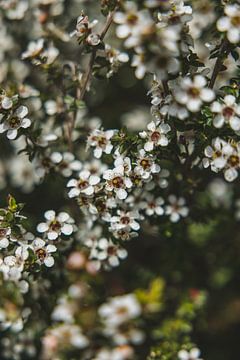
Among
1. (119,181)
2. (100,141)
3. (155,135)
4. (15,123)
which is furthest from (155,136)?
(15,123)

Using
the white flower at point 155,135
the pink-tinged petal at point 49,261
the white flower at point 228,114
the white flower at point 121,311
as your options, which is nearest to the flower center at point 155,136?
the white flower at point 155,135

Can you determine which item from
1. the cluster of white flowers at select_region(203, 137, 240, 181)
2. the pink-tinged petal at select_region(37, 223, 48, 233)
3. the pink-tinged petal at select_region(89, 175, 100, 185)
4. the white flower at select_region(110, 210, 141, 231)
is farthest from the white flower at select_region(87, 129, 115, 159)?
the cluster of white flowers at select_region(203, 137, 240, 181)

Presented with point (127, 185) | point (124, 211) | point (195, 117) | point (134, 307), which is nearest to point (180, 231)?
point (124, 211)

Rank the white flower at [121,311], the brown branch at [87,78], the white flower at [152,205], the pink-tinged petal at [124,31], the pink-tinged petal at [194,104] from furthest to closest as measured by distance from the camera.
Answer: the white flower at [152,205], the brown branch at [87,78], the pink-tinged petal at [194,104], the pink-tinged petal at [124,31], the white flower at [121,311]

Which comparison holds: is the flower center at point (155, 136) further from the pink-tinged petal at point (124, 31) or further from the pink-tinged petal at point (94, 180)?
the pink-tinged petal at point (124, 31)

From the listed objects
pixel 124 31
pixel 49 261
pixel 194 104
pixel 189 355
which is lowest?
pixel 189 355

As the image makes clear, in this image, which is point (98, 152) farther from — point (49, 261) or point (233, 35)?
point (233, 35)
